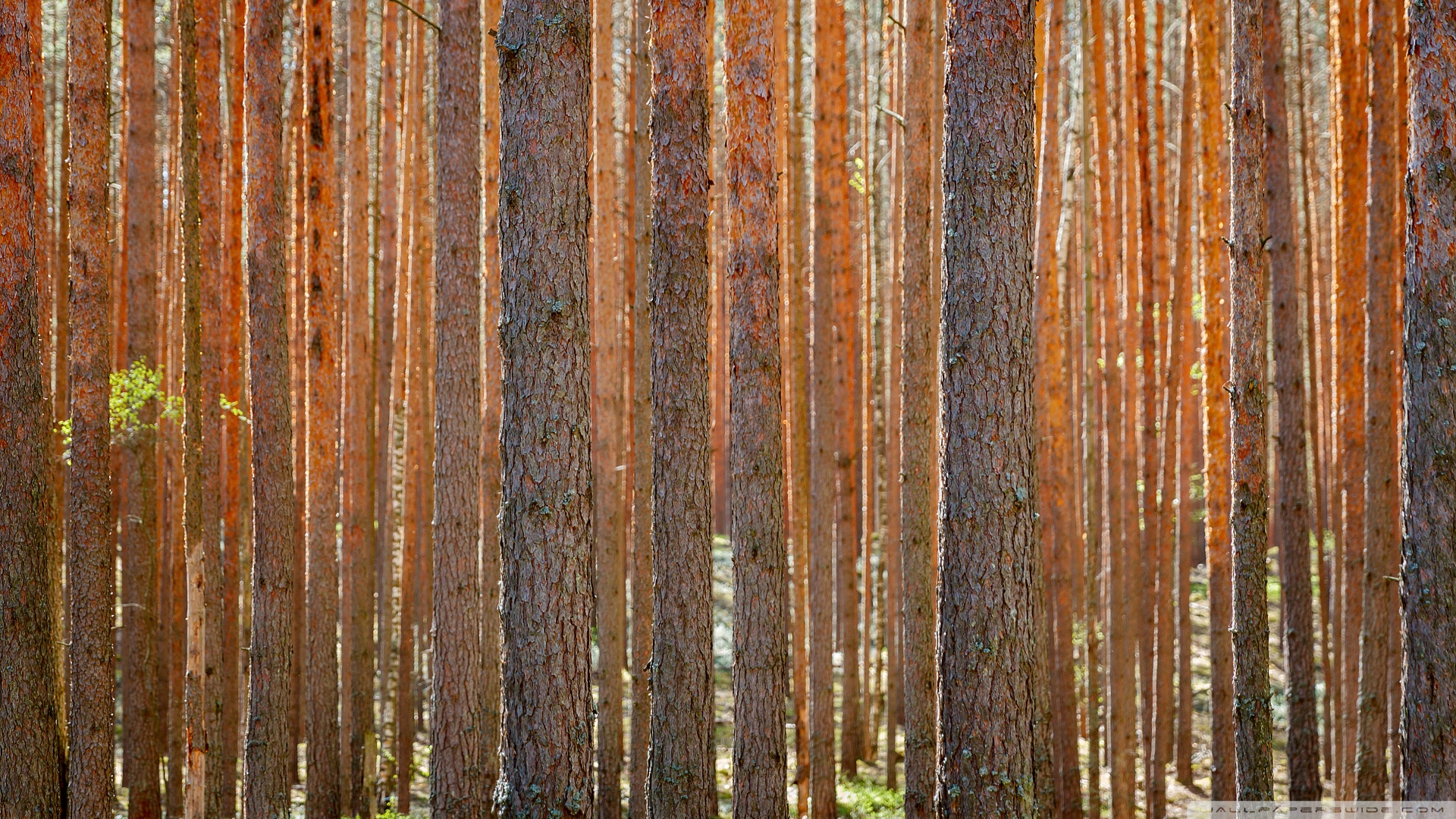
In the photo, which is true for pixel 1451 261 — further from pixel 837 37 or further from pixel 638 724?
pixel 638 724

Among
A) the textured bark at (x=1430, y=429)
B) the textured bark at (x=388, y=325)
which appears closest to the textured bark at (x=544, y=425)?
the textured bark at (x=1430, y=429)

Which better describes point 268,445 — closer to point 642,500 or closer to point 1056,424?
point 642,500

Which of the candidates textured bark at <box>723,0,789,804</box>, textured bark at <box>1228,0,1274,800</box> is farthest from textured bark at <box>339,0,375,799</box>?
textured bark at <box>1228,0,1274,800</box>

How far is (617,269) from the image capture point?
8859 millimetres

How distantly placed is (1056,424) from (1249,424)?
228cm

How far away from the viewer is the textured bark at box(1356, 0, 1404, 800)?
7.39 metres

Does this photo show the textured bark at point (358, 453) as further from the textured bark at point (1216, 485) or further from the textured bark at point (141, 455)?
the textured bark at point (1216, 485)

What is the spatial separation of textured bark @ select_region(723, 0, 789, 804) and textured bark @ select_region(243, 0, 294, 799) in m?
2.97

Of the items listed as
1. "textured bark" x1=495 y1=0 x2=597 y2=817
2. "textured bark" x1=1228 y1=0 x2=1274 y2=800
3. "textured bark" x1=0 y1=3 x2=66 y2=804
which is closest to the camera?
A: "textured bark" x1=495 y1=0 x2=597 y2=817

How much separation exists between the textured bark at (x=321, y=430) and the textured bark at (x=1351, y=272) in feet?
24.6

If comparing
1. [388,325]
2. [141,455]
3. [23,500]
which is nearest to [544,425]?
[23,500]

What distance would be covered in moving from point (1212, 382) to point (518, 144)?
5159 millimetres

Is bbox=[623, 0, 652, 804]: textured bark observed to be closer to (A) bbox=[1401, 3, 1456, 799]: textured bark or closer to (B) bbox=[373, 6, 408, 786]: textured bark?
(B) bbox=[373, 6, 408, 786]: textured bark

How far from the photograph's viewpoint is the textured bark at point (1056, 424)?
8.84 m
